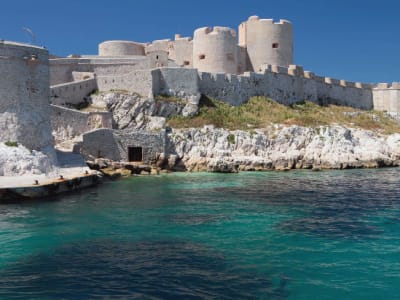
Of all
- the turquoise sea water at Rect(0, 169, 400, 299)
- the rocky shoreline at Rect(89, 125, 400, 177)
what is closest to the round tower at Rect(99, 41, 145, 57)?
the rocky shoreline at Rect(89, 125, 400, 177)

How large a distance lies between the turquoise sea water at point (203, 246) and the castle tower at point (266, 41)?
20662 mm

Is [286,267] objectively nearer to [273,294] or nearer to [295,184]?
[273,294]

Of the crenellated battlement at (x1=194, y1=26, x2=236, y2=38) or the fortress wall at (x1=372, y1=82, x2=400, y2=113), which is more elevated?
the crenellated battlement at (x1=194, y1=26, x2=236, y2=38)

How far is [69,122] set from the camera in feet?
79.7

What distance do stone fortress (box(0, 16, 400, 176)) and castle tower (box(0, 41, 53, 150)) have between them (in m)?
0.04

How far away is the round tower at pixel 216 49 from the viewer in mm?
32875

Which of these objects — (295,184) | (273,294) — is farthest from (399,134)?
(273,294)

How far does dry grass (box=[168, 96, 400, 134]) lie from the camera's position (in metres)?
29.1

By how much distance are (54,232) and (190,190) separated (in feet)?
26.0

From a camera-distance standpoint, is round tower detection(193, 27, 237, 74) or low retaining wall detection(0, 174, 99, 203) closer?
low retaining wall detection(0, 174, 99, 203)

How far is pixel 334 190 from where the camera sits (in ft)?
57.9

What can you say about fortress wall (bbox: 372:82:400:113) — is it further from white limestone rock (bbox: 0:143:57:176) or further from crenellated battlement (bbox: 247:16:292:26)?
white limestone rock (bbox: 0:143:57:176)

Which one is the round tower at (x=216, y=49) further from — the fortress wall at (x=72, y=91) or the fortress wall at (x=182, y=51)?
the fortress wall at (x=72, y=91)

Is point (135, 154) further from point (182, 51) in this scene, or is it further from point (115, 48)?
point (115, 48)
